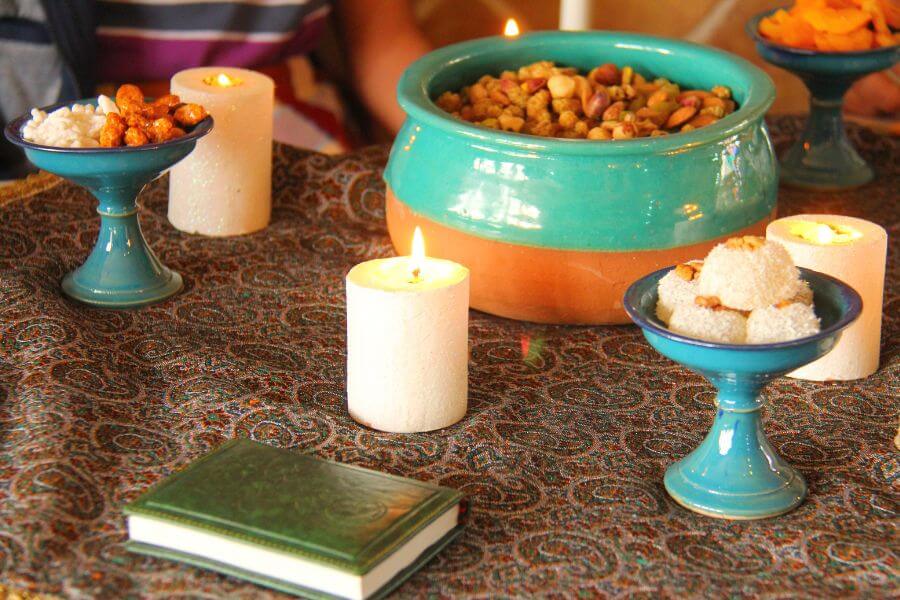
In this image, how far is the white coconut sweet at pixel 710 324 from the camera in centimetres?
61

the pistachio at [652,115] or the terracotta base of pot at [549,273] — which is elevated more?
the pistachio at [652,115]

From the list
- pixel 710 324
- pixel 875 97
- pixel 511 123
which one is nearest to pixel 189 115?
pixel 511 123

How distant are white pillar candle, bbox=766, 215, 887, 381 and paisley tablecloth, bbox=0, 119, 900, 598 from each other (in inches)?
0.7

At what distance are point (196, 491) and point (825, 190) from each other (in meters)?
0.73

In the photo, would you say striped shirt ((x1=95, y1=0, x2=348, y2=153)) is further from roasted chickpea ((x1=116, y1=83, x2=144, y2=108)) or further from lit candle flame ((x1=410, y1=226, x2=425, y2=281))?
lit candle flame ((x1=410, y1=226, x2=425, y2=281))

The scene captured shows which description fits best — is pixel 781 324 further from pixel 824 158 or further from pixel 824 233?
pixel 824 158

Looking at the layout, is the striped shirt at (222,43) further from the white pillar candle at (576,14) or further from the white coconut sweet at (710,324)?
the white coconut sweet at (710,324)

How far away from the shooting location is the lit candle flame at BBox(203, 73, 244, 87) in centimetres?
101

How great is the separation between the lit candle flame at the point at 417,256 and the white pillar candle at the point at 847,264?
230 mm

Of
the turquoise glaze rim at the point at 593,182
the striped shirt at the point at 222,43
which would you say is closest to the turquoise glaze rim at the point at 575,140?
the turquoise glaze rim at the point at 593,182

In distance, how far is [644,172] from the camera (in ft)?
2.73

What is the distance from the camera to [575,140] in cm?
82

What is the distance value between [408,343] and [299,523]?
6.2 inches

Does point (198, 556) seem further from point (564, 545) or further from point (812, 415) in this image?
point (812, 415)
